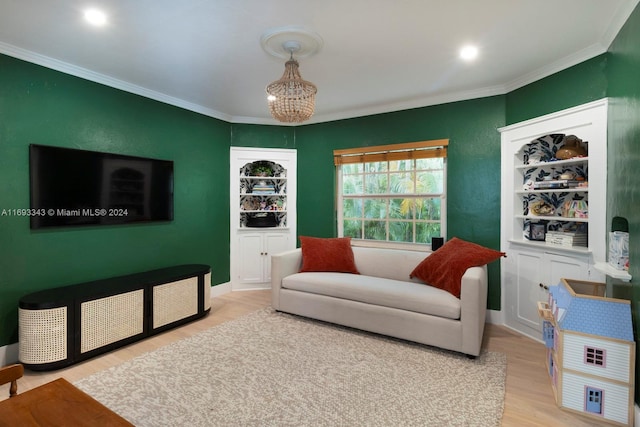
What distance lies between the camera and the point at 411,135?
3.98m

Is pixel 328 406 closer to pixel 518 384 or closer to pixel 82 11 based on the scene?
pixel 518 384

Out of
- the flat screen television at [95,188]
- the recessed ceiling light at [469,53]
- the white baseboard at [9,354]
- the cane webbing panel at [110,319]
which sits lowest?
the white baseboard at [9,354]

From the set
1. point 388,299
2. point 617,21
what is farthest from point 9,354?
point 617,21

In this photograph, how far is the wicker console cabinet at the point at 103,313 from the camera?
2.38m

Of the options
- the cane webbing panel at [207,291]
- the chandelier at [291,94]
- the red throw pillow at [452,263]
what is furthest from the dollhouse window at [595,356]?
the cane webbing panel at [207,291]

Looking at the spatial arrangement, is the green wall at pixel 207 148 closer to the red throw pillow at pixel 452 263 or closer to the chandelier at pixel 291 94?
the red throw pillow at pixel 452 263

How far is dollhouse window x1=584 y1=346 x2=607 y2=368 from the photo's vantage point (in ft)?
6.29

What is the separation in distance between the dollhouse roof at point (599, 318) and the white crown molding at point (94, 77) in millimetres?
4242

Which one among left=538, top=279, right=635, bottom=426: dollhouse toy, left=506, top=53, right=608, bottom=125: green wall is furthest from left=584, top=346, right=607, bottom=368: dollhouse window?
left=506, top=53, right=608, bottom=125: green wall

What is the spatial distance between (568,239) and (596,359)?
1164mm

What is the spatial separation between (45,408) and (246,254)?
3469 mm

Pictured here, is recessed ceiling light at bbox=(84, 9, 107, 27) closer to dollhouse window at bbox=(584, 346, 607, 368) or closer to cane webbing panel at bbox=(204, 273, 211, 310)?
cane webbing panel at bbox=(204, 273, 211, 310)

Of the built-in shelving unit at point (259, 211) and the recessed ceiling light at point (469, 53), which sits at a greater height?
the recessed ceiling light at point (469, 53)

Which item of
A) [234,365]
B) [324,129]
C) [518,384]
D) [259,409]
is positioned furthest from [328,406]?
[324,129]
